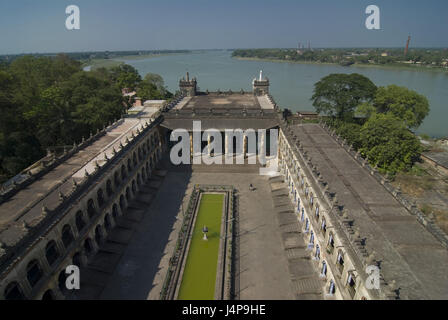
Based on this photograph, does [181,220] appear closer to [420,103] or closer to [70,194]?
[70,194]

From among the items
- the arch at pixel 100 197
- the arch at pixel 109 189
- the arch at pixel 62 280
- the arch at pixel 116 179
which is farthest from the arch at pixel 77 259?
the arch at pixel 116 179

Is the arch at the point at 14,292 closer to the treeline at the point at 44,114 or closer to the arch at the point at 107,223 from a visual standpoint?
the arch at the point at 107,223

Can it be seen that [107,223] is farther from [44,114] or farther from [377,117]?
[377,117]

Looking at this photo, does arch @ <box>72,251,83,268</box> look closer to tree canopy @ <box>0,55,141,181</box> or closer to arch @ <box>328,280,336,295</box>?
tree canopy @ <box>0,55,141,181</box>
